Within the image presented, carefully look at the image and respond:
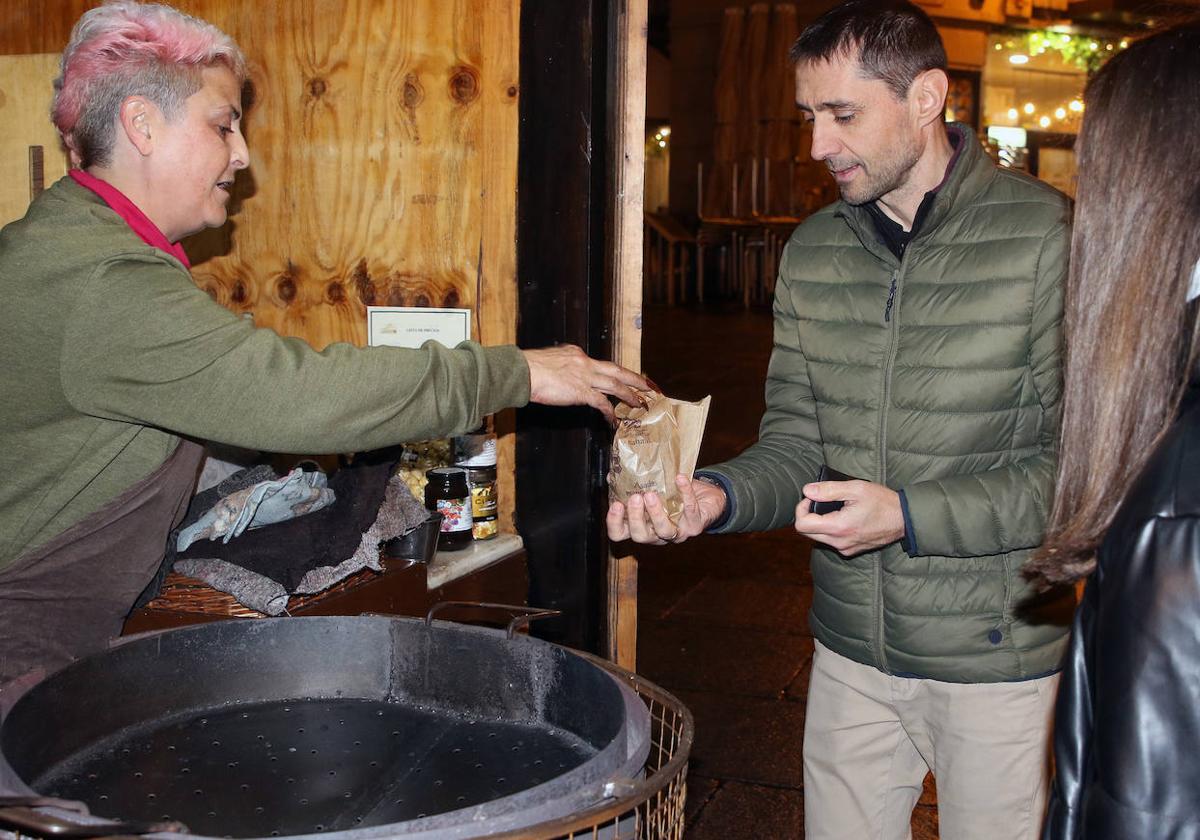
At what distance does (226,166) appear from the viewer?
7.59 ft

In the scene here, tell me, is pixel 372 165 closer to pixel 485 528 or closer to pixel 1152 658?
pixel 485 528

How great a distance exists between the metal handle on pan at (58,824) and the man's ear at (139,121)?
1.29 meters

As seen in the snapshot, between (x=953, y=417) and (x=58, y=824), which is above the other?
(x=953, y=417)

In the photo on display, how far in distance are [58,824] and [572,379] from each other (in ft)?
3.57

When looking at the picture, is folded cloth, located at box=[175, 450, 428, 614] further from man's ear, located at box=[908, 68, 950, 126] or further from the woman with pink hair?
man's ear, located at box=[908, 68, 950, 126]

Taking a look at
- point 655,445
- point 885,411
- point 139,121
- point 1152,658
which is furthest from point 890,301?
point 139,121

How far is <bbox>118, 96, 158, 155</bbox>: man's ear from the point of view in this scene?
2160 mm

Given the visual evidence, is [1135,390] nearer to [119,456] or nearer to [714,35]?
[119,456]

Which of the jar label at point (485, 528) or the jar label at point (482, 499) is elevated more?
the jar label at point (482, 499)

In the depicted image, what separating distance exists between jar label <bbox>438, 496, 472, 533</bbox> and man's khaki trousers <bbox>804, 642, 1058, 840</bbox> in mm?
1107

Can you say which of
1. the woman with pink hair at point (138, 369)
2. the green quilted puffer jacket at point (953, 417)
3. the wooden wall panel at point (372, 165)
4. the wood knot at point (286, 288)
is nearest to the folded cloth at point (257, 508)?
the woman with pink hair at point (138, 369)

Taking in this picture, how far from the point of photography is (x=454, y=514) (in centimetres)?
317

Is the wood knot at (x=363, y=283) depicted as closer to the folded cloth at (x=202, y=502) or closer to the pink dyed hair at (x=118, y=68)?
the folded cloth at (x=202, y=502)

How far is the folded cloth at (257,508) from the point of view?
2.59 metres
